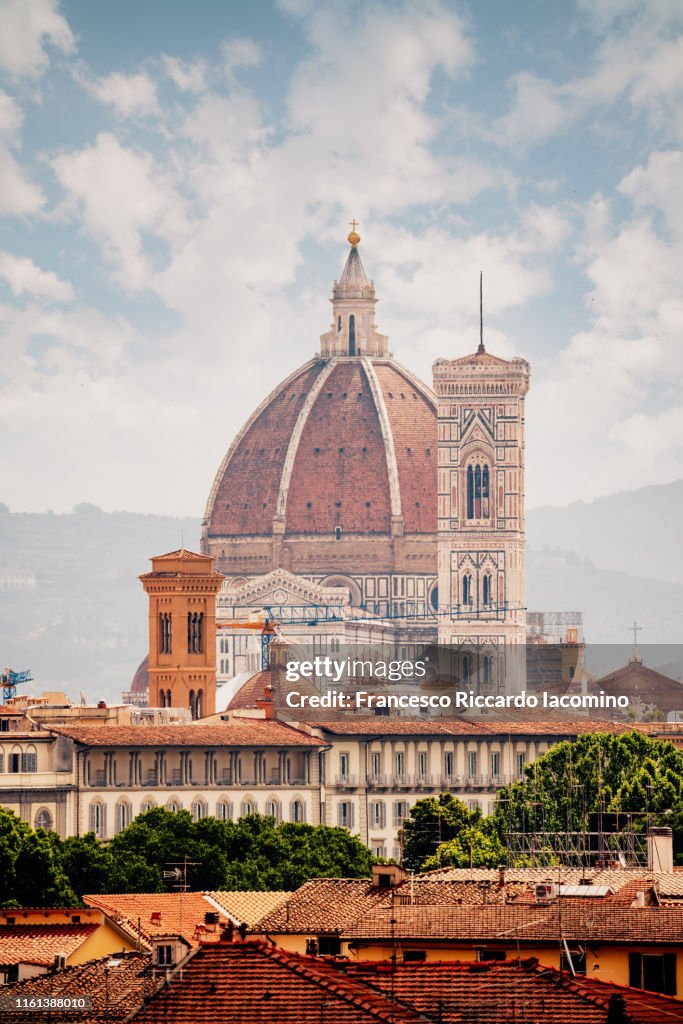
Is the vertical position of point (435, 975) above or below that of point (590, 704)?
below

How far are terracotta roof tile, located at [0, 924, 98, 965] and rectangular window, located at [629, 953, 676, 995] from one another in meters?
10.3

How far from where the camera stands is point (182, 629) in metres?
178

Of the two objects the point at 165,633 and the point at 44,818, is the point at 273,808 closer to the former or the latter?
the point at 44,818

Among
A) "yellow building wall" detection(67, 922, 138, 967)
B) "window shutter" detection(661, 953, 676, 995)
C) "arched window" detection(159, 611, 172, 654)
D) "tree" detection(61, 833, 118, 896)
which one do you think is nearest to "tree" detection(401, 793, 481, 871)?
"tree" detection(61, 833, 118, 896)

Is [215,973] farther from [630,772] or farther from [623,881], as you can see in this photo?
[630,772]

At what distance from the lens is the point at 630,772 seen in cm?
10744

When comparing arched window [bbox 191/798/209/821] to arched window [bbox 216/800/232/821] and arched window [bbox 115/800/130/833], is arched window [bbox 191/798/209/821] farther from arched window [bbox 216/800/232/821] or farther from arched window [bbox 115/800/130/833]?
arched window [bbox 115/800/130/833]

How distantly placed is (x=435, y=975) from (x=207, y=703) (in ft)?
432

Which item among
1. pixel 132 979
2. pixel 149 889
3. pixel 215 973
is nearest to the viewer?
pixel 215 973

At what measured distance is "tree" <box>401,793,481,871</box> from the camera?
328 ft

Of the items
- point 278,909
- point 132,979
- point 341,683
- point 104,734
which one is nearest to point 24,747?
point 104,734

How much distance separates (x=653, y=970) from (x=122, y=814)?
263 feet

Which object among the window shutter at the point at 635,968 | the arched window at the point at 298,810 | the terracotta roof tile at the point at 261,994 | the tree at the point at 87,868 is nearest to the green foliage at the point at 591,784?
the tree at the point at 87,868

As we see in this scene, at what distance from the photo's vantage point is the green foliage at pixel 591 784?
102 m
